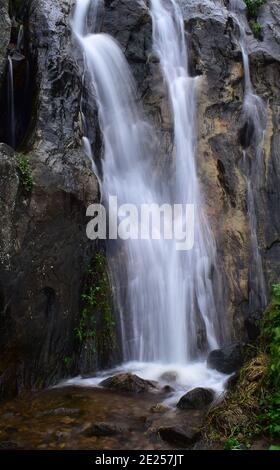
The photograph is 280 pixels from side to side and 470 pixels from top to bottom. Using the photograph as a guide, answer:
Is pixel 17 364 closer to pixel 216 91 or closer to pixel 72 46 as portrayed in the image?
pixel 72 46

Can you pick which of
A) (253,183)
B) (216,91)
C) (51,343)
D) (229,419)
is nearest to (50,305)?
(51,343)

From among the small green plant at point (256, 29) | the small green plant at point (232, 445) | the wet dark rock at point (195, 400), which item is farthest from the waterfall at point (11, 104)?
the small green plant at point (256, 29)

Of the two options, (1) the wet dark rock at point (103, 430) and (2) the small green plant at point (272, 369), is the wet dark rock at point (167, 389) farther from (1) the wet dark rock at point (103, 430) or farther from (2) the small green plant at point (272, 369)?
(2) the small green plant at point (272, 369)

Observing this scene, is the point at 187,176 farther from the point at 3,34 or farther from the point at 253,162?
the point at 3,34

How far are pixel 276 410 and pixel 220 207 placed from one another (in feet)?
18.9

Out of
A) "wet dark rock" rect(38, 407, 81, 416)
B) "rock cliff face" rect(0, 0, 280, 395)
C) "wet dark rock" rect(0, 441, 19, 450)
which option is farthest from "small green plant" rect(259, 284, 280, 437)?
"rock cliff face" rect(0, 0, 280, 395)

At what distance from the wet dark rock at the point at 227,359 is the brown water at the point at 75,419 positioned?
4.62ft

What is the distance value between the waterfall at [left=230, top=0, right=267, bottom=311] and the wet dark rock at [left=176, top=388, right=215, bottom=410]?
3.77m

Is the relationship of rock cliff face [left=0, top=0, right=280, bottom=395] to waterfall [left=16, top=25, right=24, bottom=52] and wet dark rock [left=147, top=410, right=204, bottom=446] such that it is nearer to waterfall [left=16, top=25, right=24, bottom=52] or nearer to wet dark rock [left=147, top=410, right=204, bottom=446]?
waterfall [left=16, top=25, right=24, bottom=52]

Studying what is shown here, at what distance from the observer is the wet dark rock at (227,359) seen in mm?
7445

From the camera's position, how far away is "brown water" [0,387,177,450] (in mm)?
5160

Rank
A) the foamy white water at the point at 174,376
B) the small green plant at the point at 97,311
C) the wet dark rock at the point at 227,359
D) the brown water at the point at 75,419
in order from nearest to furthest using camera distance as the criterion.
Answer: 1. the brown water at the point at 75,419
2. the foamy white water at the point at 174,376
3. the wet dark rock at the point at 227,359
4. the small green plant at the point at 97,311

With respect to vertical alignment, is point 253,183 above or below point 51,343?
above

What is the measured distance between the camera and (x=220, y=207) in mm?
10273
